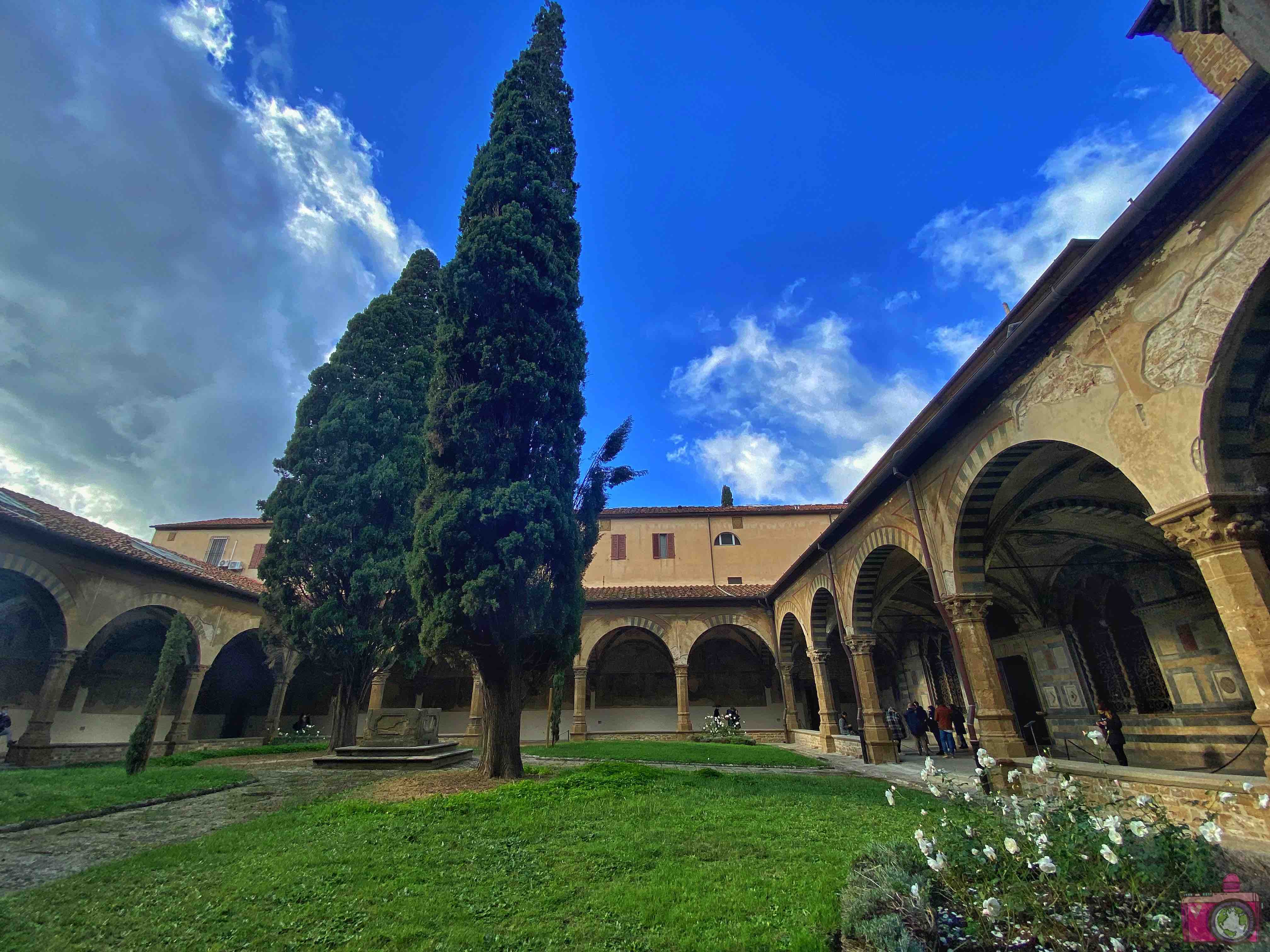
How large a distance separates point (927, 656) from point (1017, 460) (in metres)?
12.3

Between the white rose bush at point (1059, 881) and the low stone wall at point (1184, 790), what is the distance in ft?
3.10

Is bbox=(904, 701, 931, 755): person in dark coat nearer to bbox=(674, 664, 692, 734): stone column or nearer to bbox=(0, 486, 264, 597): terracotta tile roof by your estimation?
bbox=(674, 664, 692, 734): stone column

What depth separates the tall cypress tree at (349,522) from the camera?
13195 mm

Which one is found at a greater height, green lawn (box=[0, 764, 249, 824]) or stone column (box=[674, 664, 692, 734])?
stone column (box=[674, 664, 692, 734])

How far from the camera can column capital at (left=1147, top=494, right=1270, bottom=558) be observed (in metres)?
4.77

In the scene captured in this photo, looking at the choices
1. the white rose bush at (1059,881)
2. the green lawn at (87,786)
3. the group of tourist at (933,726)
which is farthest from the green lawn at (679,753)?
the white rose bush at (1059,881)

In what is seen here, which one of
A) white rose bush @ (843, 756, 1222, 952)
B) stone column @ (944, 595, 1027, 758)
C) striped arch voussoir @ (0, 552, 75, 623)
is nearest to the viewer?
white rose bush @ (843, 756, 1222, 952)

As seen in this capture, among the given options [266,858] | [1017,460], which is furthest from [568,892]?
[1017,460]

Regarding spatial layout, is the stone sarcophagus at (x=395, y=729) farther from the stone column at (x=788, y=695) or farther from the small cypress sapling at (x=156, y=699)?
the stone column at (x=788, y=695)

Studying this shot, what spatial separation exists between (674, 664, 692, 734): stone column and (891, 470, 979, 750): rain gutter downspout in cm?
1095

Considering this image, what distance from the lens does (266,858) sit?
454 centimetres

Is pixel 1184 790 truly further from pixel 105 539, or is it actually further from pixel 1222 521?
pixel 105 539
